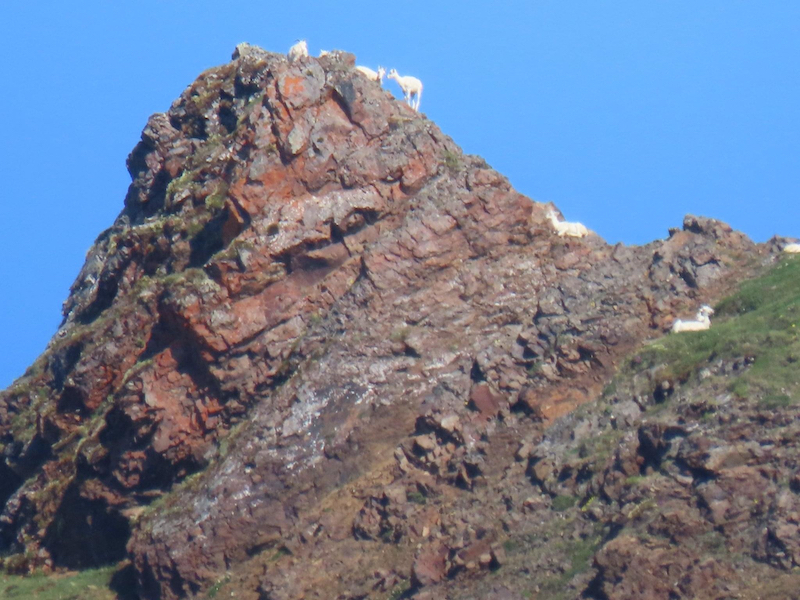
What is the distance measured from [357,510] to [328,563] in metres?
1.81

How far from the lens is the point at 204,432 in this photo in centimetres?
3058

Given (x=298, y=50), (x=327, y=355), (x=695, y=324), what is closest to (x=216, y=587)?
(x=327, y=355)

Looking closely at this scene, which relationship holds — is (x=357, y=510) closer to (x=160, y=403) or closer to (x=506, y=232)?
(x=160, y=403)

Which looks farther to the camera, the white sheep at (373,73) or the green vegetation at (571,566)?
the white sheep at (373,73)

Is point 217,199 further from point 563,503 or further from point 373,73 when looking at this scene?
point 563,503

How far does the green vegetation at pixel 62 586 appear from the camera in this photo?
98.4 ft

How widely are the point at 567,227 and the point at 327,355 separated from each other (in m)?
9.14

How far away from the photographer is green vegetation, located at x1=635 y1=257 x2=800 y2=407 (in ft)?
77.8

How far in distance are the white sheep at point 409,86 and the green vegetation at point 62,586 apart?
19045 mm

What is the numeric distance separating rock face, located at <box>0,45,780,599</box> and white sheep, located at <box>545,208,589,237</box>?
496 millimetres

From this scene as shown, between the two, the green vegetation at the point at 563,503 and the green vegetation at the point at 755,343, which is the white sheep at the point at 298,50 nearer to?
the green vegetation at the point at 755,343

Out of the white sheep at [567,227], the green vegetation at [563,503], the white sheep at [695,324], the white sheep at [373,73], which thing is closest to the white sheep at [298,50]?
the white sheep at [373,73]

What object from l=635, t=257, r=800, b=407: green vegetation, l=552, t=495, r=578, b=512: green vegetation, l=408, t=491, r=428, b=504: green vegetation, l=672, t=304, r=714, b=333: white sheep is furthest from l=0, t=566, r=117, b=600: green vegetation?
Result: l=672, t=304, r=714, b=333: white sheep

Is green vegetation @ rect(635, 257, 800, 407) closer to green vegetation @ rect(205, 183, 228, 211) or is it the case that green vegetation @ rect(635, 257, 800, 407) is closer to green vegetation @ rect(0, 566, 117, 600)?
green vegetation @ rect(205, 183, 228, 211)
